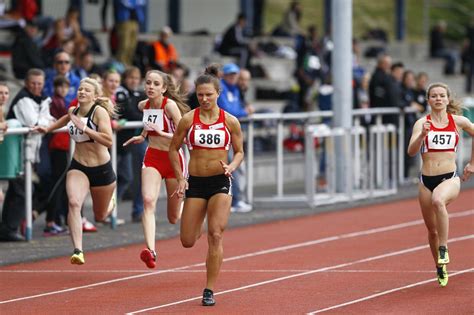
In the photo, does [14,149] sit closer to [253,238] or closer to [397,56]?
[253,238]

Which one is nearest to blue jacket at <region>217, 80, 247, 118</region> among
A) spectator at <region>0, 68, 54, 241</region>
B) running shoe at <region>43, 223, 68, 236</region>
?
running shoe at <region>43, 223, 68, 236</region>

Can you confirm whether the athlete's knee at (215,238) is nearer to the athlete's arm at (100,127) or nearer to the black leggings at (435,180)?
the black leggings at (435,180)

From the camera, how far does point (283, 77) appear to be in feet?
107

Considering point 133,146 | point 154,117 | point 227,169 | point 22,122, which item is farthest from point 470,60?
point 227,169

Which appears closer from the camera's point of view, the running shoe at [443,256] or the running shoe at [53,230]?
the running shoe at [443,256]

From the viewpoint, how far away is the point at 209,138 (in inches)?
490

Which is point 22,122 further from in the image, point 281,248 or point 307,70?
point 307,70

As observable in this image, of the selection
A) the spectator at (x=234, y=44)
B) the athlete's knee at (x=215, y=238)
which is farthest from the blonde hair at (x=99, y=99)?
the spectator at (x=234, y=44)

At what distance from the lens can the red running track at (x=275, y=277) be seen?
12.1 m

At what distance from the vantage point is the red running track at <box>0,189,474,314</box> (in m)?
12.1

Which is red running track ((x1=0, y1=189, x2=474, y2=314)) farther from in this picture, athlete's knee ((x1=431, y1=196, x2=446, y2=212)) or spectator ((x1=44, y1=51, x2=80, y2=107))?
spectator ((x1=44, y1=51, x2=80, y2=107))

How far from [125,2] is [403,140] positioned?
19.2 feet

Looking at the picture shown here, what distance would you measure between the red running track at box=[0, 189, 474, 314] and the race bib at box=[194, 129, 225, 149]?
1359 millimetres

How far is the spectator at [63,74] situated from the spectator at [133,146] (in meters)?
0.61
